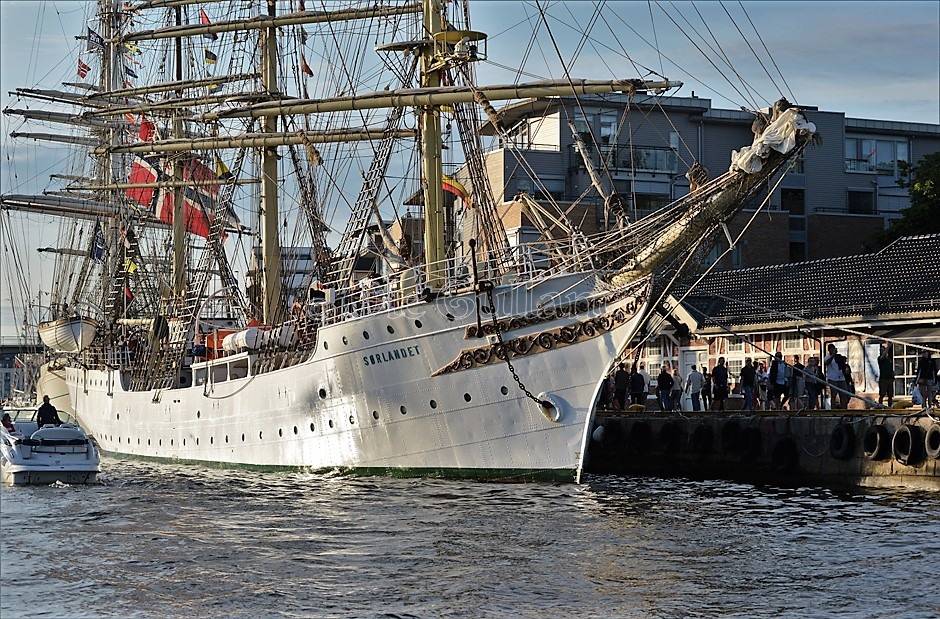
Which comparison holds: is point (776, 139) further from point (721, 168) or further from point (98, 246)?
point (98, 246)

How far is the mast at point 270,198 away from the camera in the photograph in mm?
40125

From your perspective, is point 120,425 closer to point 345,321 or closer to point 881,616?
point 345,321

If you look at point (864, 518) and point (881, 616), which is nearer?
point (881, 616)

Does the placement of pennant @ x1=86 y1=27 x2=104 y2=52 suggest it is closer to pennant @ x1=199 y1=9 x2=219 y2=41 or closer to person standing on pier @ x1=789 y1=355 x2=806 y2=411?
pennant @ x1=199 y1=9 x2=219 y2=41

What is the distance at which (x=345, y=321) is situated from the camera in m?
29.3

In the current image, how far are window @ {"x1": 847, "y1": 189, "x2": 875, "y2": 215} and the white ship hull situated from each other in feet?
122

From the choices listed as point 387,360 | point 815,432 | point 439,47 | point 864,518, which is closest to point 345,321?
point 387,360

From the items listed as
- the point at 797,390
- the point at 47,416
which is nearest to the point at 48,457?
the point at 47,416

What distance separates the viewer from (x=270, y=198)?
136 feet

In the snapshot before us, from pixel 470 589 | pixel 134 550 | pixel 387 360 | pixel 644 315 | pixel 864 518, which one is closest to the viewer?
pixel 470 589

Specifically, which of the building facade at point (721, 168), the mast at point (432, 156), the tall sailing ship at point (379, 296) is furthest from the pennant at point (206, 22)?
the mast at point (432, 156)

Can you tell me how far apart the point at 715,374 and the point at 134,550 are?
17.5 meters

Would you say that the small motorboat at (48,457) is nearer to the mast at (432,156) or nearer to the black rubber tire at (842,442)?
the mast at (432,156)

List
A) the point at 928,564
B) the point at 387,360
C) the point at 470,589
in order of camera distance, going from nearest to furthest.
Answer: the point at 470,589 < the point at 928,564 < the point at 387,360
